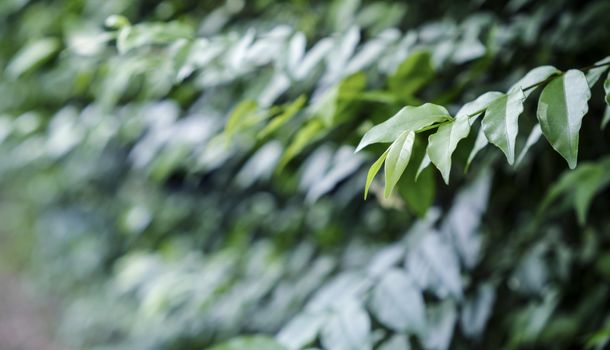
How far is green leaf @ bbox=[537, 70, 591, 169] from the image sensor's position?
0.49 meters

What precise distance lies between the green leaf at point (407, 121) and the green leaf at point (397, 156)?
1 cm

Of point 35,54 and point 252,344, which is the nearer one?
point 252,344

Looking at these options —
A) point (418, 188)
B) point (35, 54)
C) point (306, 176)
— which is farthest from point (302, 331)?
point (35, 54)

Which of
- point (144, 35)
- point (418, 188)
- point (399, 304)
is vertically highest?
point (144, 35)

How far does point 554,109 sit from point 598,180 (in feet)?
1.11

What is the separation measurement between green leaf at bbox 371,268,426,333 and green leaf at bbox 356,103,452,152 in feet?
1.07

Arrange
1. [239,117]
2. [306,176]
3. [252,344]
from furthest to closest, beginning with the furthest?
[306,176], [239,117], [252,344]

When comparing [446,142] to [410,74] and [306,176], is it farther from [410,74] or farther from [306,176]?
[306,176]

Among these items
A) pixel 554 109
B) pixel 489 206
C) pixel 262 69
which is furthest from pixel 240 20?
pixel 554 109

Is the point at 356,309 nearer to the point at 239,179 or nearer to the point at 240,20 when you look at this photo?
the point at 239,179

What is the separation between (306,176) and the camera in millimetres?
1094

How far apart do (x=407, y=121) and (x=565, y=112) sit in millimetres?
122

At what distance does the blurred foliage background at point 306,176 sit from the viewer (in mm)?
851

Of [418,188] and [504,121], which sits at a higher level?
[504,121]
